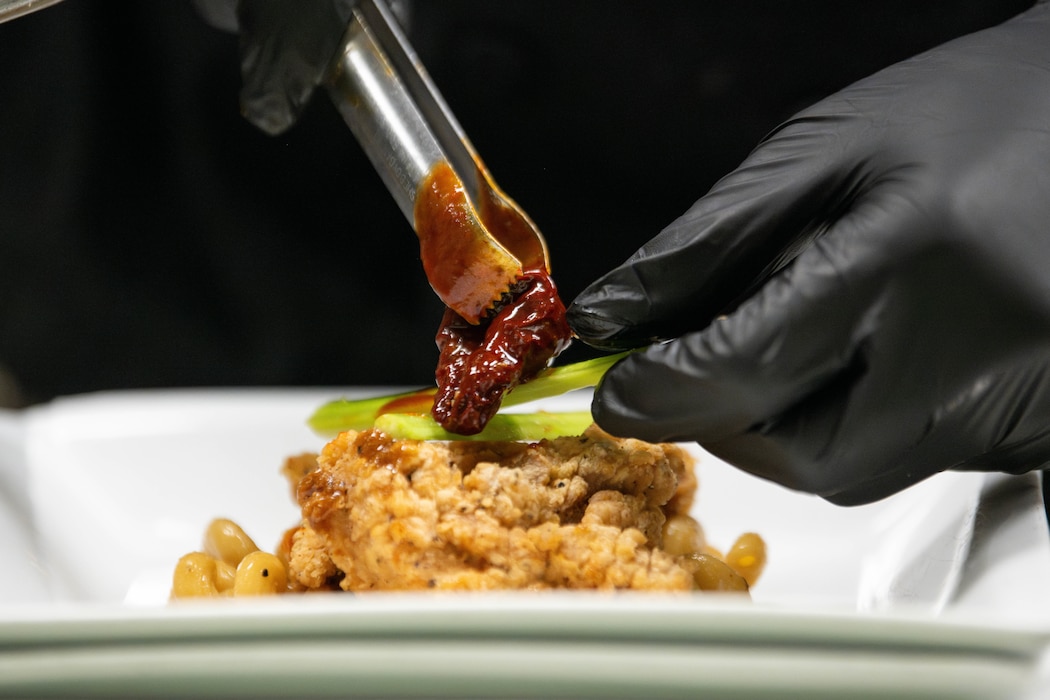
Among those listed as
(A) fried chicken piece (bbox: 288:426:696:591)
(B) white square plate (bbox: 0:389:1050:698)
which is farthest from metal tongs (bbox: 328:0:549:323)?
(B) white square plate (bbox: 0:389:1050:698)

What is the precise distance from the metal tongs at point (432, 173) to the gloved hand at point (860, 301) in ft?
0.67

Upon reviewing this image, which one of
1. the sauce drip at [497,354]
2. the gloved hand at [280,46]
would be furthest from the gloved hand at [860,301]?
the gloved hand at [280,46]

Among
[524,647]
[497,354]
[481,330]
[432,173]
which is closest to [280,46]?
[432,173]

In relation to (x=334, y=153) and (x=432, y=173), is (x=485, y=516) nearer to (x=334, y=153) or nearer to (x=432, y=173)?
(x=432, y=173)

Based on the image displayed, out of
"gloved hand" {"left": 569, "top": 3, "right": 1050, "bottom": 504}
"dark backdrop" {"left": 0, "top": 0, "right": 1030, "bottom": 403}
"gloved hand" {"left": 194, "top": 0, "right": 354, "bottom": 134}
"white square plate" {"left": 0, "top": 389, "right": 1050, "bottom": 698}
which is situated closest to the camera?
"white square plate" {"left": 0, "top": 389, "right": 1050, "bottom": 698}

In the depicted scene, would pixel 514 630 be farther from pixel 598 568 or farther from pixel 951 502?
pixel 951 502

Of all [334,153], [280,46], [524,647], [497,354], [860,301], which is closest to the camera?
[524,647]

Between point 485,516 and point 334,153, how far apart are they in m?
1.89

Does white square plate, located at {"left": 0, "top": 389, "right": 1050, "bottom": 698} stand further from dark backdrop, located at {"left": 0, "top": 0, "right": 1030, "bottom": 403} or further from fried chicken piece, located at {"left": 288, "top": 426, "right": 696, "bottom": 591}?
dark backdrop, located at {"left": 0, "top": 0, "right": 1030, "bottom": 403}

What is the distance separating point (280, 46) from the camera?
220cm

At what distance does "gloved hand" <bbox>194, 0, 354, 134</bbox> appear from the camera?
199 cm

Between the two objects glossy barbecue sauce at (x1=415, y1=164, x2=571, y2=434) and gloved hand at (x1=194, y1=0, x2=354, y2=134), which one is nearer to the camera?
glossy barbecue sauce at (x1=415, y1=164, x2=571, y2=434)

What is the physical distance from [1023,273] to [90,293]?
3.31m

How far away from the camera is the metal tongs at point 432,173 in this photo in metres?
1.73
